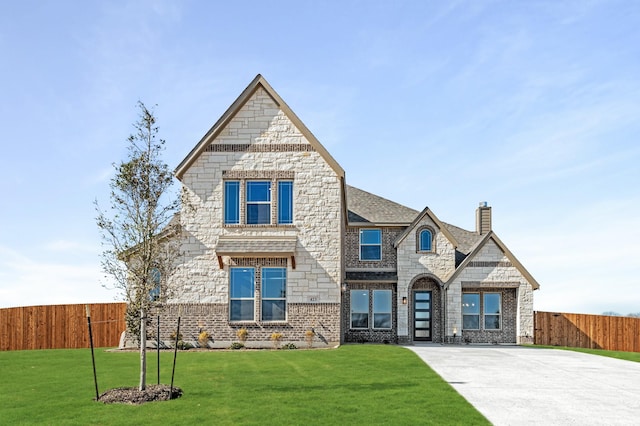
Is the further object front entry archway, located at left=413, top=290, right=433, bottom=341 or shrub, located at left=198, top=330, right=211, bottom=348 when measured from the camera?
front entry archway, located at left=413, top=290, right=433, bottom=341

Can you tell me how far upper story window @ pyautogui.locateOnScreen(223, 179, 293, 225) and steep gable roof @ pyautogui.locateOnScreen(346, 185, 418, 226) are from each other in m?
6.85

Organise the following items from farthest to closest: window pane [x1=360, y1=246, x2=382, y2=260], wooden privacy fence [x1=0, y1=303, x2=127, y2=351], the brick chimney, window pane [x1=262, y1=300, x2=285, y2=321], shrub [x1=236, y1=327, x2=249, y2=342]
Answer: the brick chimney < window pane [x1=360, y1=246, x2=382, y2=260] < wooden privacy fence [x1=0, y1=303, x2=127, y2=351] < window pane [x1=262, y1=300, x2=285, y2=321] < shrub [x1=236, y1=327, x2=249, y2=342]

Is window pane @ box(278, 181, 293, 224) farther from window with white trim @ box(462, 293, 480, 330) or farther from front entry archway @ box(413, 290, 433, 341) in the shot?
window with white trim @ box(462, 293, 480, 330)

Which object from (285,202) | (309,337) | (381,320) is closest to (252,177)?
(285,202)

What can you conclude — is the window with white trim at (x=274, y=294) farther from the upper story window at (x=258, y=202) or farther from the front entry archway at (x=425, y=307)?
the front entry archway at (x=425, y=307)

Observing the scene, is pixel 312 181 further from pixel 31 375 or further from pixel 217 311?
pixel 31 375

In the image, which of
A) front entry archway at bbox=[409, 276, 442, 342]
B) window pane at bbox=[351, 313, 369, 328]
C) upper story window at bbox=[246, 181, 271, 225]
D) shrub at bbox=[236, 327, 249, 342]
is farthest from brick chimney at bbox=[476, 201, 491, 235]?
shrub at bbox=[236, 327, 249, 342]

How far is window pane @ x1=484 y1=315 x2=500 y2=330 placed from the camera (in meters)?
29.8

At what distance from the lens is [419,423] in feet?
35.1

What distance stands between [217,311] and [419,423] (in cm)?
1474

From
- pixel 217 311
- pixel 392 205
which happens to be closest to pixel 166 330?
pixel 217 311

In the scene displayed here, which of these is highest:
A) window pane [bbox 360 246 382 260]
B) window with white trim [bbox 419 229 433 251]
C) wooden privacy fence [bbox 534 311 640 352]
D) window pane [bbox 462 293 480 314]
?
window with white trim [bbox 419 229 433 251]

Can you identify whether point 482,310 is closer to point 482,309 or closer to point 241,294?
point 482,309

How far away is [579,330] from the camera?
30.9 metres
